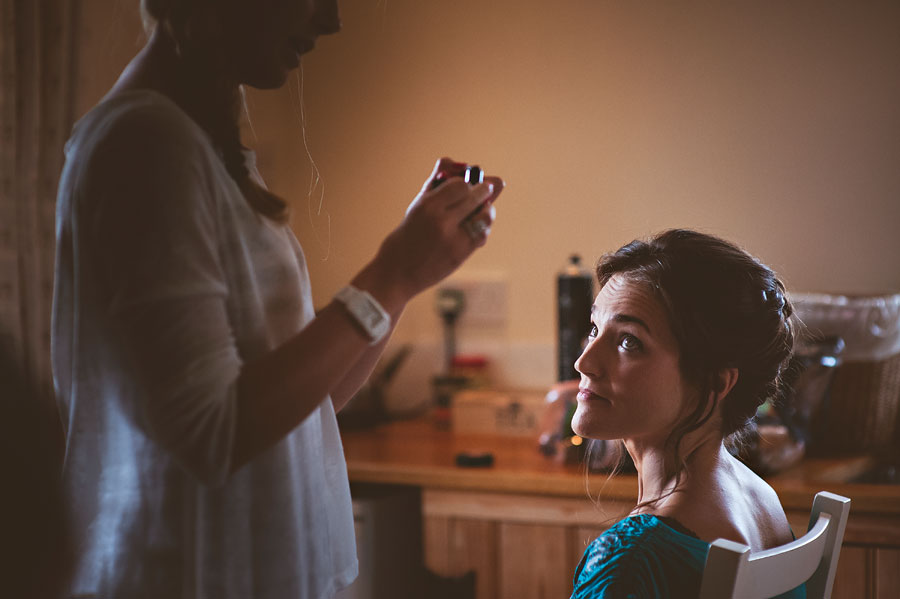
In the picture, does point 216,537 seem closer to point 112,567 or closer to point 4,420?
point 112,567

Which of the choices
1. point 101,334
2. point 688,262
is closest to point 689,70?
point 688,262

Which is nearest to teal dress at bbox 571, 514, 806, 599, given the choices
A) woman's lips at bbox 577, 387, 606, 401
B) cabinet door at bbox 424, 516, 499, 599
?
woman's lips at bbox 577, 387, 606, 401

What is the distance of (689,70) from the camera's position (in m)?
1.86

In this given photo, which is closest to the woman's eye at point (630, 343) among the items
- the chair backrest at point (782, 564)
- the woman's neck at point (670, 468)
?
the woman's neck at point (670, 468)

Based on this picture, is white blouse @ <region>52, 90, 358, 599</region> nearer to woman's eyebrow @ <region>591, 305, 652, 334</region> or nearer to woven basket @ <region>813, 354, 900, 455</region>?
woman's eyebrow @ <region>591, 305, 652, 334</region>

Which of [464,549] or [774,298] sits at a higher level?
[774,298]

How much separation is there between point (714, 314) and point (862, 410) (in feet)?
3.25

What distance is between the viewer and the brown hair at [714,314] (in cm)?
87

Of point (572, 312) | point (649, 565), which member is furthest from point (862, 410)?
point (649, 565)

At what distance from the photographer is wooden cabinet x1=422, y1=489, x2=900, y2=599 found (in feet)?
4.98

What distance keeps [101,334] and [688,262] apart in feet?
2.04

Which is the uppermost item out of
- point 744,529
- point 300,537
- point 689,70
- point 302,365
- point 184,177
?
point 689,70

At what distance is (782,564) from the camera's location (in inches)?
29.1

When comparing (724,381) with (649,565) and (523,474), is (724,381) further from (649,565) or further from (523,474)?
(523,474)
